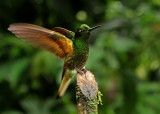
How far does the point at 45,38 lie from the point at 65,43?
0.11m

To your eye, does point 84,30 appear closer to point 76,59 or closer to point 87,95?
point 76,59

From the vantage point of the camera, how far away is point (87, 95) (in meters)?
1.10

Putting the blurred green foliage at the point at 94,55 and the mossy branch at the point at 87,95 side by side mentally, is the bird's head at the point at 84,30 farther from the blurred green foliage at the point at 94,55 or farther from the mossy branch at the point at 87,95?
the blurred green foliage at the point at 94,55

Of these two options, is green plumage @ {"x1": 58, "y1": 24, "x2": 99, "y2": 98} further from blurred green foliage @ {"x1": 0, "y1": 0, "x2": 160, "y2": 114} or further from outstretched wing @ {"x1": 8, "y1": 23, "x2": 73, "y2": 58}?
blurred green foliage @ {"x1": 0, "y1": 0, "x2": 160, "y2": 114}

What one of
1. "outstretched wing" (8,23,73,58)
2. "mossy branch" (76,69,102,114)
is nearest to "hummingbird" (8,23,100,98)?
"outstretched wing" (8,23,73,58)

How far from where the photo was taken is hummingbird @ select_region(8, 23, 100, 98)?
164 centimetres

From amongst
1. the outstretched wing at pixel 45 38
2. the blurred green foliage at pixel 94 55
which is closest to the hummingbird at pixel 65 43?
the outstretched wing at pixel 45 38

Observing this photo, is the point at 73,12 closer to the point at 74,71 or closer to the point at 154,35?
the point at 154,35

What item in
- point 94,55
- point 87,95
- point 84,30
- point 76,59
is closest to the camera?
point 87,95

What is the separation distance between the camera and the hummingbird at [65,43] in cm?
164

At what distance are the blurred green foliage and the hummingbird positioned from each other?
0.70m

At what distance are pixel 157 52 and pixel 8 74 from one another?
1.19 meters

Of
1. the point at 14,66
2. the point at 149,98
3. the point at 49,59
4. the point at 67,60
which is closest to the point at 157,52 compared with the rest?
the point at 149,98

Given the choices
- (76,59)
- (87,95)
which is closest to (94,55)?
(76,59)
